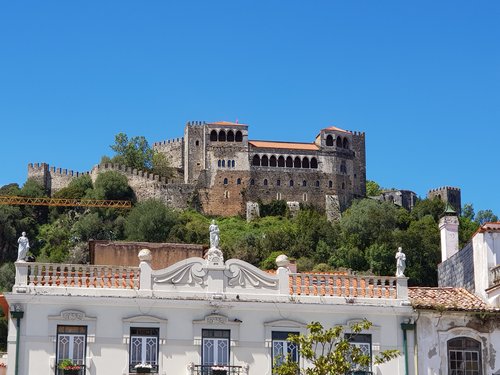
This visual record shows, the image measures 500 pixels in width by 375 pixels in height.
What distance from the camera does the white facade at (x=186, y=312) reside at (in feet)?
120

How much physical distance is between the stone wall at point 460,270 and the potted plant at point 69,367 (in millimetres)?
13335

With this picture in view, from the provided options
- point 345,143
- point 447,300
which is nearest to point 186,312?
point 447,300

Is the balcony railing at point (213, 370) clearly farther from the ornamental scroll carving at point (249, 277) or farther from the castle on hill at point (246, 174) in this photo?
the castle on hill at point (246, 174)

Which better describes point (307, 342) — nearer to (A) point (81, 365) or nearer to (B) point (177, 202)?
(A) point (81, 365)

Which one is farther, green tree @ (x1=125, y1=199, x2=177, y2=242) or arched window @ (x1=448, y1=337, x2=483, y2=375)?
green tree @ (x1=125, y1=199, x2=177, y2=242)

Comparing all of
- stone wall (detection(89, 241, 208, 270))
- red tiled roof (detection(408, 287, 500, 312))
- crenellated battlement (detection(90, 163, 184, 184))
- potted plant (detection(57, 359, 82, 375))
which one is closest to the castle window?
crenellated battlement (detection(90, 163, 184, 184))

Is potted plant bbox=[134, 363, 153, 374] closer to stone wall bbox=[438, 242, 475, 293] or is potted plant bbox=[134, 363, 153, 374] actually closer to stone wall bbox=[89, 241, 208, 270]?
stone wall bbox=[89, 241, 208, 270]

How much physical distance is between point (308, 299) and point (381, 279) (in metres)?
2.51

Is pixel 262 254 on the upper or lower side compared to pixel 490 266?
upper

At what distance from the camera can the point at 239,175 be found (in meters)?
164

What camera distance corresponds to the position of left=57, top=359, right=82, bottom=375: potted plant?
36.1m

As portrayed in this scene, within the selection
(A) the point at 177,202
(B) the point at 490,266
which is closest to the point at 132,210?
(A) the point at 177,202

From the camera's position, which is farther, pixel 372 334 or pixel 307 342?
pixel 372 334

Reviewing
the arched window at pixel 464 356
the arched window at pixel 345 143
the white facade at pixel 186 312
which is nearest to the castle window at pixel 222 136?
the arched window at pixel 345 143
